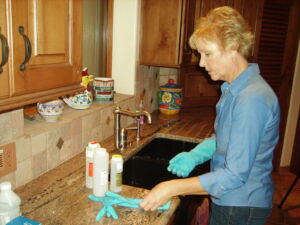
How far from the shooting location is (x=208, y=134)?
85.0 inches

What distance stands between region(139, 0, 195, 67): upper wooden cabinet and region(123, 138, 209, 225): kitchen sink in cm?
58

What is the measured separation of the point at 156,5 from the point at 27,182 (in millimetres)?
1457

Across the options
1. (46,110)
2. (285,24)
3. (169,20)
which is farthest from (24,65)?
(285,24)

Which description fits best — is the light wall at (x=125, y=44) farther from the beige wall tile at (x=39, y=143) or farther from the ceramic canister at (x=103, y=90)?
the beige wall tile at (x=39, y=143)

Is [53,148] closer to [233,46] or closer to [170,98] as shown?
[233,46]

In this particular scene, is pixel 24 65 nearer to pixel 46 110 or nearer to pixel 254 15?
pixel 46 110

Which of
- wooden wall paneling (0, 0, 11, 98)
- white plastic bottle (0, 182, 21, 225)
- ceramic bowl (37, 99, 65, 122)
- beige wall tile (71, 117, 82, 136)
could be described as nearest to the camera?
wooden wall paneling (0, 0, 11, 98)

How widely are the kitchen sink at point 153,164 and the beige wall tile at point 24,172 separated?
564 mm

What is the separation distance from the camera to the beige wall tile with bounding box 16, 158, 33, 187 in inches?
48.7

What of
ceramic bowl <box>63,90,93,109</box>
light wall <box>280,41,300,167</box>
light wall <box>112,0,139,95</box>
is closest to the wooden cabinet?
ceramic bowl <box>63,90,93,109</box>

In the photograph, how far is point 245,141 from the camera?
0.98m

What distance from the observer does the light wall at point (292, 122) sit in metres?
3.57

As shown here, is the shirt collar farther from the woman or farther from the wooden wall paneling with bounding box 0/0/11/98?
the wooden wall paneling with bounding box 0/0/11/98

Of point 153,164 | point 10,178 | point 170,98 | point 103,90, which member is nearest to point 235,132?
point 10,178
